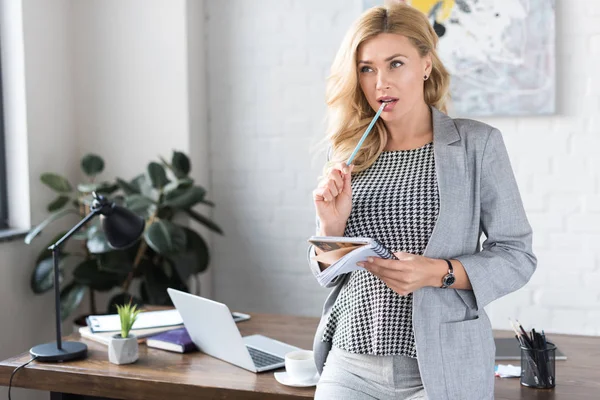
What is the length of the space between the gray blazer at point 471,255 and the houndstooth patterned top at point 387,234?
46 millimetres

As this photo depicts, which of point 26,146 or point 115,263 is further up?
point 26,146

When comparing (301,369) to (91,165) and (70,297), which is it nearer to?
(70,297)

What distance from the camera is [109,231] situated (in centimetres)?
217

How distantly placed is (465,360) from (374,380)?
0.66 ft

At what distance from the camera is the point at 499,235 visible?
5.49ft

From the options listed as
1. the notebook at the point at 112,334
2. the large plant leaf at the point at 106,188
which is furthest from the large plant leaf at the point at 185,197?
the notebook at the point at 112,334

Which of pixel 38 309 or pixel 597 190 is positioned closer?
pixel 597 190

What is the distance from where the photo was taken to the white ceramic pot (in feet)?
6.78

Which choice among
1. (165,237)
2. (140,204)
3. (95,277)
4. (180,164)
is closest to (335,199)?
(165,237)

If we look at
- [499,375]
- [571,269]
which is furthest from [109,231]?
[571,269]

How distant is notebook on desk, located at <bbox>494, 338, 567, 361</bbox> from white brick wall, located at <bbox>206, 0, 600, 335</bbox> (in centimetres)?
112

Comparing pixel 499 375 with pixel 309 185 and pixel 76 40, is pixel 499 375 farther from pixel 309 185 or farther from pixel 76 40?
pixel 76 40

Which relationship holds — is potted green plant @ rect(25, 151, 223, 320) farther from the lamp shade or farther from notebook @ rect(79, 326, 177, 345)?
the lamp shade

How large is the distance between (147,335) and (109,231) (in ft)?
1.16
